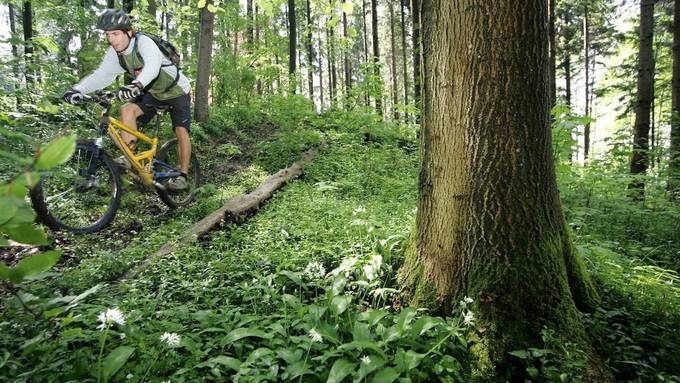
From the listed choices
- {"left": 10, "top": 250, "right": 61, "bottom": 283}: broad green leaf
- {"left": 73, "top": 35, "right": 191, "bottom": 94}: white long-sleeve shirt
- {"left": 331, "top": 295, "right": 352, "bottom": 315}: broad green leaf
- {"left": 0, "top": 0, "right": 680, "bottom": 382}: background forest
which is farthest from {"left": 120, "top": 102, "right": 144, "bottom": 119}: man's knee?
{"left": 10, "top": 250, "right": 61, "bottom": 283}: broad green leaf

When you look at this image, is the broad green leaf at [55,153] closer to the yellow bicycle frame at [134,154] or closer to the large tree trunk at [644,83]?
the yellow bicycle frame at [134,154]

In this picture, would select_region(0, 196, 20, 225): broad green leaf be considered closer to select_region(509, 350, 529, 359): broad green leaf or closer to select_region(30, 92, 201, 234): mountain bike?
select_region(509, 350, 529, 359): broad green leaf

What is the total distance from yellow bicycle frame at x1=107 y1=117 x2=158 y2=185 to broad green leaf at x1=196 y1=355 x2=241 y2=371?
373 centimetres

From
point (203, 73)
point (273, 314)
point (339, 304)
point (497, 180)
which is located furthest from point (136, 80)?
point (203, 73)

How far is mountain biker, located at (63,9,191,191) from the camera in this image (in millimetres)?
4738

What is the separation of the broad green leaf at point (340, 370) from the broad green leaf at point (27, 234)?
1.37 metres

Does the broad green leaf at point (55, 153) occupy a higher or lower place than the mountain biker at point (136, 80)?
lower

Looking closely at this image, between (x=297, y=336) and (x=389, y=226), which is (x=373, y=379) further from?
(x=389, y=226)

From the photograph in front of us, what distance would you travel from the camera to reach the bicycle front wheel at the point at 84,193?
13.9ft

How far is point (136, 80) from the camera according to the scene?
15.9 ft

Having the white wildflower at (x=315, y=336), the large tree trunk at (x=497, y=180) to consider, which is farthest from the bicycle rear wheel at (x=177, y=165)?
the large tree trunk at (x=497, y=180)

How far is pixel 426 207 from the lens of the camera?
2982 millimetres

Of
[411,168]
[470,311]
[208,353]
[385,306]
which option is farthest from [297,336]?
[411,168]

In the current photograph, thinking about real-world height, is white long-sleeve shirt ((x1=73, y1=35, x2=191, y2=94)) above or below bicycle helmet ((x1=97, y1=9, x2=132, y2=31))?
below
